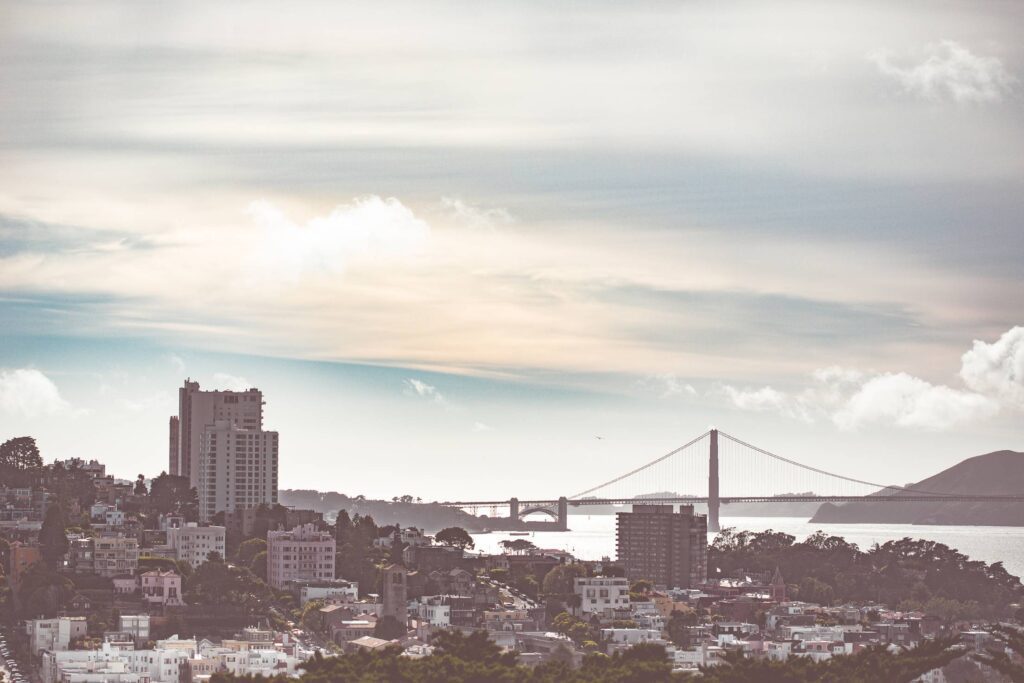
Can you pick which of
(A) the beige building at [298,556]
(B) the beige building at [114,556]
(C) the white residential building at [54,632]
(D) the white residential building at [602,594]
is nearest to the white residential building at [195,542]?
(A) the beige building at [298,556]

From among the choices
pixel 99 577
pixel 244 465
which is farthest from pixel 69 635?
pixel 244 465

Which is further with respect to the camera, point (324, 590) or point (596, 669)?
point (324, 590)

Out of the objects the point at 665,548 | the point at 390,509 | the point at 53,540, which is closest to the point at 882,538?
the point at 390,509

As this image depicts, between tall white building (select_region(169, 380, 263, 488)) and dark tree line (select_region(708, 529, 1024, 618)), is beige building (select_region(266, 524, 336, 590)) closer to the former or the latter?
tall white building (select_region(169, 380, 263, 488))

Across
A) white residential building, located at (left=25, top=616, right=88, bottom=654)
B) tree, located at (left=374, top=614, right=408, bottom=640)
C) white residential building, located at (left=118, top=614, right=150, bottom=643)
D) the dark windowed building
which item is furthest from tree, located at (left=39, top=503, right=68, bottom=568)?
the dark windowed building

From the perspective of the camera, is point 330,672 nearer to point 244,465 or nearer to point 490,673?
point 490,673

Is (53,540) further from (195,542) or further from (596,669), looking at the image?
(596,669)
